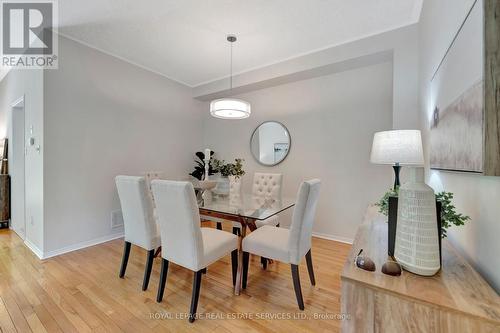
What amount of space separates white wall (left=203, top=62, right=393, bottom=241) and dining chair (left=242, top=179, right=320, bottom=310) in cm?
141

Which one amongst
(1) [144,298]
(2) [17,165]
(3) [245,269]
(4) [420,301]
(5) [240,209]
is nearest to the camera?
(4) [420,301]

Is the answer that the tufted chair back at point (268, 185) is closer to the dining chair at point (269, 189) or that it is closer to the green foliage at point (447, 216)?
the dining chair at point (269, 189)

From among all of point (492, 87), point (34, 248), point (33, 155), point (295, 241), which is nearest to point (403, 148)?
point (492, 87)

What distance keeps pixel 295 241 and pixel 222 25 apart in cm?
238

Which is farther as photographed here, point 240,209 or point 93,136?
point 93,136

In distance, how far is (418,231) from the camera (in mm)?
860

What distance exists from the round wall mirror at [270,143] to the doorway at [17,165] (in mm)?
3468

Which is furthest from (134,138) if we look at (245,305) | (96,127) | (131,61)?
(245,305)

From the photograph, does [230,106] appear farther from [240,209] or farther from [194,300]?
[194,300]

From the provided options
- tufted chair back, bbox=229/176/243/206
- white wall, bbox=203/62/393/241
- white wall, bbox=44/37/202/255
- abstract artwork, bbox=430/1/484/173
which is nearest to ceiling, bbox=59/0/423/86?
white wall, bbox=44/37/202/255

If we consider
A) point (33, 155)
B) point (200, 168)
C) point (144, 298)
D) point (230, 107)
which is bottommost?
point (144, 298)

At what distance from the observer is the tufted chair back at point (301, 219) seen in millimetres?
1630

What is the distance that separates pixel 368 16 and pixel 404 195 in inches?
88.1

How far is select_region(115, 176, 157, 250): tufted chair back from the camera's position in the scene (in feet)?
6.02
